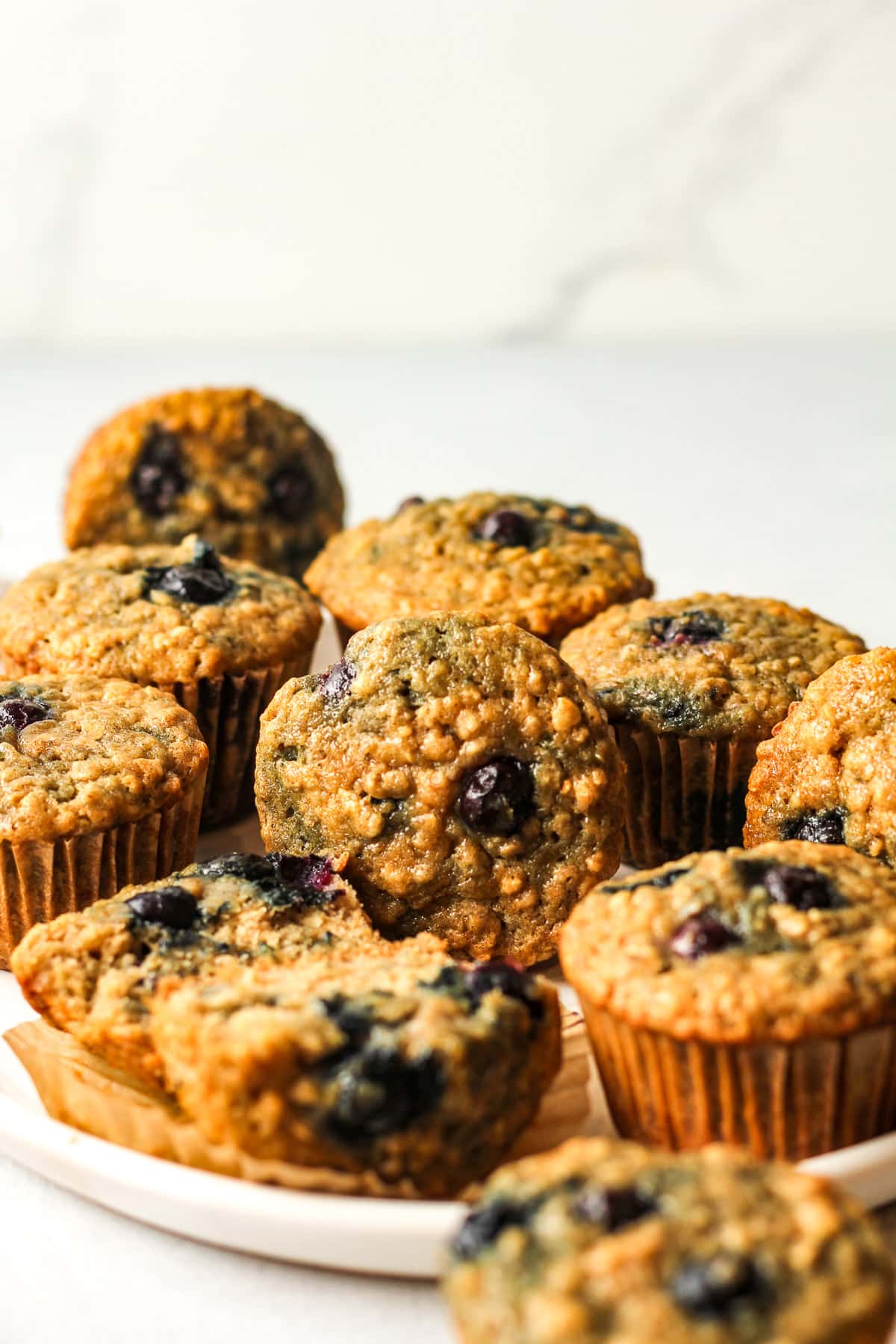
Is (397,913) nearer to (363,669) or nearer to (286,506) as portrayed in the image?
(363,669)

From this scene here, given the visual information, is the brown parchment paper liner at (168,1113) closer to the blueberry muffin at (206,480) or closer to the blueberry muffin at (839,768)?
the blueberry muffin at (839,768)

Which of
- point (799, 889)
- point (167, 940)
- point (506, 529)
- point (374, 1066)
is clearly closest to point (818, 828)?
point (799, 889)

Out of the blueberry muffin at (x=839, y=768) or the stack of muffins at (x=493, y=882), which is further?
the blueberry muffin at (x=839, y=768)

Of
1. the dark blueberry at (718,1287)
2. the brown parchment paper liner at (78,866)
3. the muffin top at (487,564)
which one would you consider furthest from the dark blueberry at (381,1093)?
the muffin top at (487,564)

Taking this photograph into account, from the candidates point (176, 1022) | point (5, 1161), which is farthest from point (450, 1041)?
point (5, 1161)

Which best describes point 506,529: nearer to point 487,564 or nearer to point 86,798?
point 487,564

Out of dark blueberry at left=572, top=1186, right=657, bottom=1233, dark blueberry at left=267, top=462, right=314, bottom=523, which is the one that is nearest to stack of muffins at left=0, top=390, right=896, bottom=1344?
dark blueberry at left=572, top=1186, right=657, bottom=1233

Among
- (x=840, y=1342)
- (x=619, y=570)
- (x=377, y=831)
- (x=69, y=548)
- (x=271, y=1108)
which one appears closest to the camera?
(x=840, y=1342)
